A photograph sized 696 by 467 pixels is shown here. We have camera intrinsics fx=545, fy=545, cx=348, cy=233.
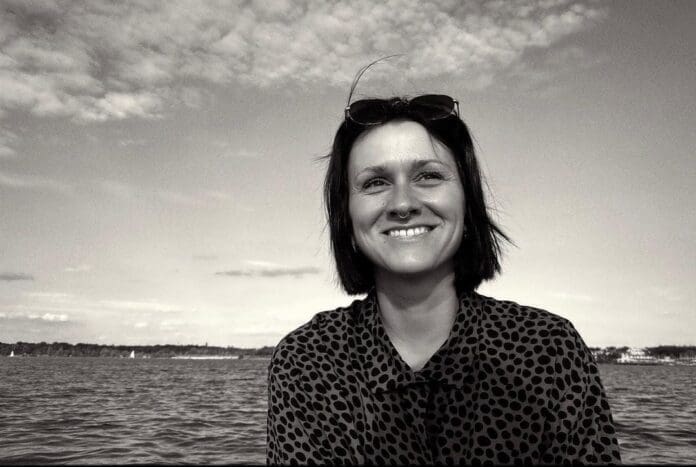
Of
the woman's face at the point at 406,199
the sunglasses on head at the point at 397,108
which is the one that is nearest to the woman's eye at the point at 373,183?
the woman's face at the point at 406,199

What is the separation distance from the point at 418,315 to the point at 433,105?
3.77ft

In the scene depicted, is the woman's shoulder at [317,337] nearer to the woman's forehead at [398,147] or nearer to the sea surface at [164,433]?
the woman's forehead at [398,147]

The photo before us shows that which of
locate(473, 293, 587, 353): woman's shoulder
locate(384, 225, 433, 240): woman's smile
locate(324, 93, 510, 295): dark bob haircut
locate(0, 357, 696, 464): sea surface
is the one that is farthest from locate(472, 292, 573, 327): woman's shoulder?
locate(0, 357, 696, 464): sea surface

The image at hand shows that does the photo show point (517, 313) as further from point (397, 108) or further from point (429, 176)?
point (397, 108)

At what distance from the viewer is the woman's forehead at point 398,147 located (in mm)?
2826

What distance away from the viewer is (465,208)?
3.05 m

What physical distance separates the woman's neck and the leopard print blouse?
119 mm

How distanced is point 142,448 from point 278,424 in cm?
1395

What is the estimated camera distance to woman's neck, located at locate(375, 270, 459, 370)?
2859 mm

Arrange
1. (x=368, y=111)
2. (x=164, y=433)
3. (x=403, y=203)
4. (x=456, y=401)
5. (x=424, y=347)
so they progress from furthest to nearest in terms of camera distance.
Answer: (x=164, y=433)
(x=368, y=111)
(x=424, y=347)
(x=403, y=203)
(x=456, y=401)

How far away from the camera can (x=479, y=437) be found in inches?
102

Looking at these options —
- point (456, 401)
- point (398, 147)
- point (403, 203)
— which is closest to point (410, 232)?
point (403, 203)

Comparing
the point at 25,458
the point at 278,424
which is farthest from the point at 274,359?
the point at 25,458

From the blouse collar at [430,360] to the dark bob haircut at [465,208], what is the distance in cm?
28
